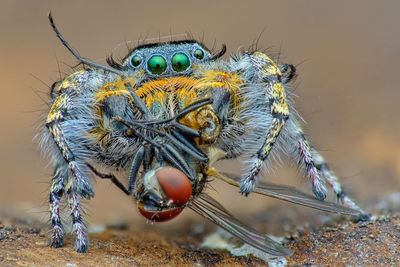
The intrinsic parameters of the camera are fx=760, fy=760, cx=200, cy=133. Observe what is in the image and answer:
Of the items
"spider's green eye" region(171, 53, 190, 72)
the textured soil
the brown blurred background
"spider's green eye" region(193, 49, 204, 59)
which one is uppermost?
the brown blurred background

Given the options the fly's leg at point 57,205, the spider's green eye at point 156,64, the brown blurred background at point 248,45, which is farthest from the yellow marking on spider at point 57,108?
the brown blurred background at point 248,45

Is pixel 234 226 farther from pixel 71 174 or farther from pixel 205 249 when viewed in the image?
pixel 71 174

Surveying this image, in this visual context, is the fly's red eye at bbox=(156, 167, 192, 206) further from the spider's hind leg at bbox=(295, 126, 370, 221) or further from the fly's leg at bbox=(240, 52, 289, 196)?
the spider's hind leg at bbox=(295, 126, 370, 221)

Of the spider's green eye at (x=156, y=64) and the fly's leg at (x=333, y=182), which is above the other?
the spider's green eye at (x=156, y=64)

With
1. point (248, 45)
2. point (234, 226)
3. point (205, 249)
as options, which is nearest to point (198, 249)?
point (205, 249)

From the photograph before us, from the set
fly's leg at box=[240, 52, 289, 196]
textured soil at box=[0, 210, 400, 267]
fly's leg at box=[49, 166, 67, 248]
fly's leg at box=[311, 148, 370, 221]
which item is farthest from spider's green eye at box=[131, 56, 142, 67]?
fly's leg at box=[311, 148, 370, 221]

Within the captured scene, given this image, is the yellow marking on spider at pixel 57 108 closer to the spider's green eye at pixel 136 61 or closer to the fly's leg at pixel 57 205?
the fly's leg at pixel 57 205

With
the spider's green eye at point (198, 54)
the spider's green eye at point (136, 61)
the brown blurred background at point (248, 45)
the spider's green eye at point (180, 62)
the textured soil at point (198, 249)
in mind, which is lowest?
the textured soil at point (198, 249)

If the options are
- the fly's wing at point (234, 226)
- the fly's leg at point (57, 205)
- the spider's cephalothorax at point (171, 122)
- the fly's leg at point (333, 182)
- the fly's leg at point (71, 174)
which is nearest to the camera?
the fly's wing at point (234, 226)

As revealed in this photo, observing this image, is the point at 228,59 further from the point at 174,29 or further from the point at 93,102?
the point at 174,29
